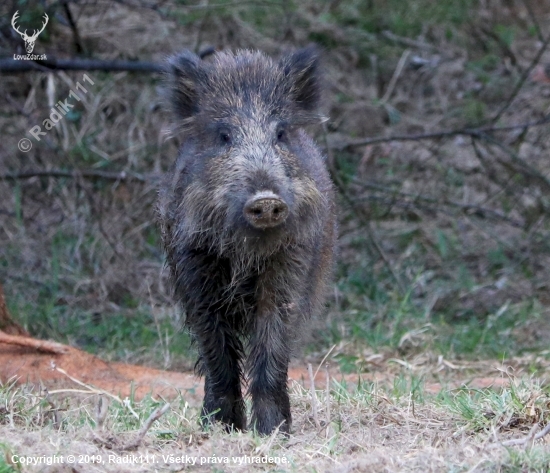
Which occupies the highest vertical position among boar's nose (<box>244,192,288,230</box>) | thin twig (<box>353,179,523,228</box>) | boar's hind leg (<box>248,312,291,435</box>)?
boar's nose (<box>244,192,288,230</box>)

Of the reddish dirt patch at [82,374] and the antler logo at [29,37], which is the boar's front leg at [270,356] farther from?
the antler logo at [29,37]

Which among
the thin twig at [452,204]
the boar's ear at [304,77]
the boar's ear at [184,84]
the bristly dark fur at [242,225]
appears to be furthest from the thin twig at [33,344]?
the thin twig at [452,204]

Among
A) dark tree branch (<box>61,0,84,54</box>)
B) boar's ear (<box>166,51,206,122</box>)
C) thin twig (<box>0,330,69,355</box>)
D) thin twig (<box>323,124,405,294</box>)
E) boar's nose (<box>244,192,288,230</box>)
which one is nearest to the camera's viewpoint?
boar's nose (<box>244,192,288,230</box>)

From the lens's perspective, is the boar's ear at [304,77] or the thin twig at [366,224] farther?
the thin twig at [366,224]

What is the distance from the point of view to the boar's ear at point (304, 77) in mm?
4812

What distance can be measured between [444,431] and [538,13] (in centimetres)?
969

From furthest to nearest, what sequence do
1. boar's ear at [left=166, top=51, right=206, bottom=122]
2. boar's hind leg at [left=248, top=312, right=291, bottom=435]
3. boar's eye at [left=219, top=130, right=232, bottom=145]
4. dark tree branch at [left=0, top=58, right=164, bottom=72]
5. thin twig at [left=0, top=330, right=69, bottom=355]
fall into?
dark tree branch at [left=0, top=58, right=164, bottom=72] < thin twig at [left=0, top=330, right=69, bottom=355] < boar's ear at [left=166, top=51, right=206, bottom=122] < boar's eye at [left=219, top=130, right=232, bottom=145] < boar's hind leg at [left=248, top=312, right=291, bottom=435]

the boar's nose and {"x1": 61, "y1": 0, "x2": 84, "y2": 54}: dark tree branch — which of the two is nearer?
the boar's nose

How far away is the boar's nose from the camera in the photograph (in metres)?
3.96

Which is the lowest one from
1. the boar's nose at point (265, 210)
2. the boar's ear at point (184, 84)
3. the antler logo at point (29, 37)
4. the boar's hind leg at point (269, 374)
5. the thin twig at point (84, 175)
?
the boar's hind leg at point (269, 374)

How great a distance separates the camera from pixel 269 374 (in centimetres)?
432

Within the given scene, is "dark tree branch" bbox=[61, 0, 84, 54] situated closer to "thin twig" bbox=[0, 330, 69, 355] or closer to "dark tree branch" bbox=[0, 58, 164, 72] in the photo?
"dark tree branch" bbox=[0, 58, 164, 72]

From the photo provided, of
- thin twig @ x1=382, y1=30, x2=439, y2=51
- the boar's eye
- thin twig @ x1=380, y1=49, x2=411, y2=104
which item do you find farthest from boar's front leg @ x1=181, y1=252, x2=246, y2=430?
thin twig @ x1=382, y1=30, x2=439, y2=51

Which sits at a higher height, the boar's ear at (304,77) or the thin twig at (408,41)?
the thin twig at (408,41)
